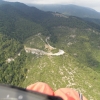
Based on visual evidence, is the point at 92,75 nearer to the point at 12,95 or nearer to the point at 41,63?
the point at 41,63

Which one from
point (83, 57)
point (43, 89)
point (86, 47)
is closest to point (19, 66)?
point (83, 57)

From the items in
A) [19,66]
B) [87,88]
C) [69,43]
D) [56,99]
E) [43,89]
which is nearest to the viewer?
[56,99]

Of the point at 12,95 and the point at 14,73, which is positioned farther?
the point at 14,73

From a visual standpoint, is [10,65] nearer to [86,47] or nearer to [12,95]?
[86,47]

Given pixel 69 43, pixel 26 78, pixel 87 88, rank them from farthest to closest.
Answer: pixel 69 43 < pixel 26 78 < pixel 87 88

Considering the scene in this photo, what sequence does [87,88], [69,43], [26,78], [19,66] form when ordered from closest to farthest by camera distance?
[87,88], [26,78], [19,66], [69,43]

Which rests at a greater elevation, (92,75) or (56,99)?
(56,99)

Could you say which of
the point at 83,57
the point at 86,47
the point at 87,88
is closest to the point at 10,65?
the point at 87,88

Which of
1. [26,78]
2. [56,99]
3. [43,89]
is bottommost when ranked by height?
[26,78]

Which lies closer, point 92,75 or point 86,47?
point 92,75
